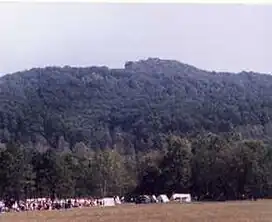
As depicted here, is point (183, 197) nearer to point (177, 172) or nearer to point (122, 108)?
point (177, 172)

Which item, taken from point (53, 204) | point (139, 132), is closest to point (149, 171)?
point (53, 204)

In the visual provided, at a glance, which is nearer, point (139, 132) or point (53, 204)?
point (53, 204)

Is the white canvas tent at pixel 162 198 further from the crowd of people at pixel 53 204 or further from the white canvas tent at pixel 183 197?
the crowd of people at pixel 53 204

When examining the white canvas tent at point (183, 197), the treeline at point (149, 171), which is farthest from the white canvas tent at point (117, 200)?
the white canvas tent at point (183, 197)

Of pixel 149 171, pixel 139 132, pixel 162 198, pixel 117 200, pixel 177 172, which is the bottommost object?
pixel 117 200

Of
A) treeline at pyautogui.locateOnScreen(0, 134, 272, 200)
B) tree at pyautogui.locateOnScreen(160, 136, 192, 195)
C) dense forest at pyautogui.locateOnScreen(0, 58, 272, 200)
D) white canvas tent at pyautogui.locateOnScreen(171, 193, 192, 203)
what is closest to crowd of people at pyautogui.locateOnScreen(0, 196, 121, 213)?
treeline at pyautogui.locateOnScreen(0, 134, 272, 200)

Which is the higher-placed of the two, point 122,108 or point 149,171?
point 122,108

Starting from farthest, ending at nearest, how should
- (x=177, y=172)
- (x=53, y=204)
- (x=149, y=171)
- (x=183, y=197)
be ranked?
(x=53, y=204)
(x=149, y=171)
(x=183, y=197)
(x=177, y=172)

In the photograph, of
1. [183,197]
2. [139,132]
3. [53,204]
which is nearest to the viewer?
[183,197]
